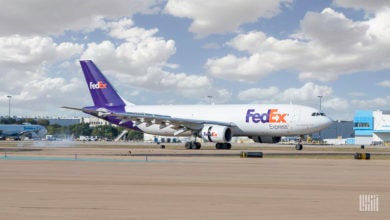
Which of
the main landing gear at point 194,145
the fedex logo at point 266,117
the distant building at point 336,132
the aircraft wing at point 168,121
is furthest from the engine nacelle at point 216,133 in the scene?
the distant building at point 336,132

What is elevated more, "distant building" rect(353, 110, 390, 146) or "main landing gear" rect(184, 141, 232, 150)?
"distant building" rect(353, 110, 390, 146)

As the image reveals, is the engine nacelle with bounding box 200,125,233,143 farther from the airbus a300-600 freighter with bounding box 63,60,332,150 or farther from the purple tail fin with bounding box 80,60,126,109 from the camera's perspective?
the purple tail fin with bounding box 80,60,126,109

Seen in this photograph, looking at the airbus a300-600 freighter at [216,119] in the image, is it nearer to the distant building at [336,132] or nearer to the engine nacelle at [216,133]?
the engine nacelle at [216,133]

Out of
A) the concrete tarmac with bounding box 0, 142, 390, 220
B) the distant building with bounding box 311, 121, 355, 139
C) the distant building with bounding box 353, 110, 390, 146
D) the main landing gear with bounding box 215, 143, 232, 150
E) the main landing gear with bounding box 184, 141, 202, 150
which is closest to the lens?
the concrete tarmac with bounding box 0, 142, 390, 220

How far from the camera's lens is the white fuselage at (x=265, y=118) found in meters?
61.7

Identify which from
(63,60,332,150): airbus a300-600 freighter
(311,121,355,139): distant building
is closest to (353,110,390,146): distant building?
(311,121,355,139): distant building

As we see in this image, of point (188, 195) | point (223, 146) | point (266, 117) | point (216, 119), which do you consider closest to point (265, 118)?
point (266, 117)

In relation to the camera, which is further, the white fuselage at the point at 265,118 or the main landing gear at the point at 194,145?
the main landing gear at the point at 194,145

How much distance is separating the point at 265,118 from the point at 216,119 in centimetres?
678

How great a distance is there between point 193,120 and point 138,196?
48114mm

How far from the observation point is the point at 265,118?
62.8 meters

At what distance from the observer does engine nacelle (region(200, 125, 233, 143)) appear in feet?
205

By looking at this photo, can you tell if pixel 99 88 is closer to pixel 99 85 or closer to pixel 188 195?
pixel 99 85

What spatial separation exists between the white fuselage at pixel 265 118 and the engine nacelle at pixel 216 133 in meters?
2.29
